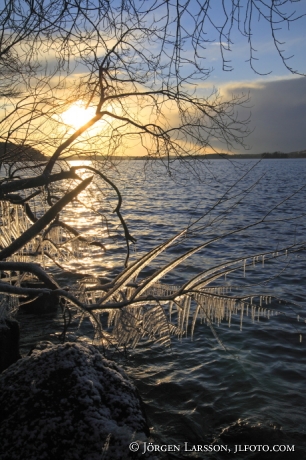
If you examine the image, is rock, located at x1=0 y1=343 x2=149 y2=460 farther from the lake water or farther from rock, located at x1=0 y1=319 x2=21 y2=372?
rock, located at x1=0 y1=319 x2=21 y2=372

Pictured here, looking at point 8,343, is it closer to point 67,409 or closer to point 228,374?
point 67,409

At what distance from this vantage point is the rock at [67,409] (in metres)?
3.49

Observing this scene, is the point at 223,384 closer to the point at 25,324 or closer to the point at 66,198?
the point at 66,198

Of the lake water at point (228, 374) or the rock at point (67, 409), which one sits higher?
the rock at point (67, 409)

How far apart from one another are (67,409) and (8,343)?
2.77 meters

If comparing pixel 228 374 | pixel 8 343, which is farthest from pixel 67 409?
pixel 228 374

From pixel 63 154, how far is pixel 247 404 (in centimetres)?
455

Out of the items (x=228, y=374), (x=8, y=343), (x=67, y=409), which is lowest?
(x=228, y=374)

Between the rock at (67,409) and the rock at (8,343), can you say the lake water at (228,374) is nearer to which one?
the rock at (67,409)

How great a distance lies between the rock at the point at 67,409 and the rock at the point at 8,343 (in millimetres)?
1958

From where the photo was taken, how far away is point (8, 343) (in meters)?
6.10

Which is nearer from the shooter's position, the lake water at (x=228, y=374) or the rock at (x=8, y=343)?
the lake water at (x=228, y=374)

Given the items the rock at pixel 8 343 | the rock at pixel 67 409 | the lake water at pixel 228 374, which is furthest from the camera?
the rock at pixel 8 343

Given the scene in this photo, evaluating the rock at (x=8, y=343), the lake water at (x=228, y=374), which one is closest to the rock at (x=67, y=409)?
the lake water at (x=228, y=374)
